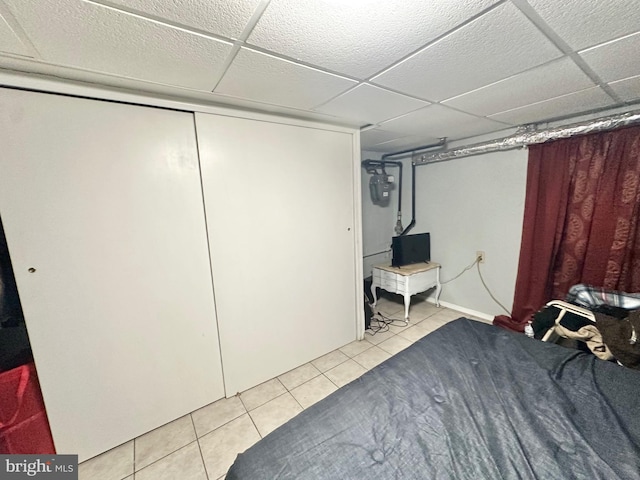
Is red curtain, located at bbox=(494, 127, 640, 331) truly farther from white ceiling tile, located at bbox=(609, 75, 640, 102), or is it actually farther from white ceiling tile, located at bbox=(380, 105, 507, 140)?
white ceiling tile, located at bbox=(380, 105, 507, 140)

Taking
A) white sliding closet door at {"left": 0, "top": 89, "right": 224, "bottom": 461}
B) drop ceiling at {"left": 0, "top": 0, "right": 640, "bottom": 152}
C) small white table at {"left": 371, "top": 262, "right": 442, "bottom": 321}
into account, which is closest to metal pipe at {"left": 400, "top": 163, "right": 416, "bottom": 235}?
small white table at {"left": 371, "top": 262, "right": 442, "bottom": 321}

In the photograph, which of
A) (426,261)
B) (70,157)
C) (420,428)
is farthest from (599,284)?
(70,157)

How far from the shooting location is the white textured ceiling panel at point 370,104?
5.18 ft

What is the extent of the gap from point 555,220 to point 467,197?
0.87 m

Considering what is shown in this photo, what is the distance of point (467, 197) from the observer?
2986 millimetres

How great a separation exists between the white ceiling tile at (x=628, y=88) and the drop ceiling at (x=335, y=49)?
14mm

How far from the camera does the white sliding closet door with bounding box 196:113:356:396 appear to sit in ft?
5.81

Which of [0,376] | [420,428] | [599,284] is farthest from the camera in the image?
[599,284]

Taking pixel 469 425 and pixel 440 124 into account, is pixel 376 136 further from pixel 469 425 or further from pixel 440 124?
pixel 469 425

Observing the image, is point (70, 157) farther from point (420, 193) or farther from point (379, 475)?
point (420, 193)

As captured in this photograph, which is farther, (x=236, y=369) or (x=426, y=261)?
(x=426, y=261)

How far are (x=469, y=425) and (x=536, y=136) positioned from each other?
256 centimetres

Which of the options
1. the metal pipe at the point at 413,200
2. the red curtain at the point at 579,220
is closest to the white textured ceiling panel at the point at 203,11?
the red curtain at the point at 579,220

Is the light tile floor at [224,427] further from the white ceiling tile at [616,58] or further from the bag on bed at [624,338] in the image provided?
the white ceiling tile at [616,58]
